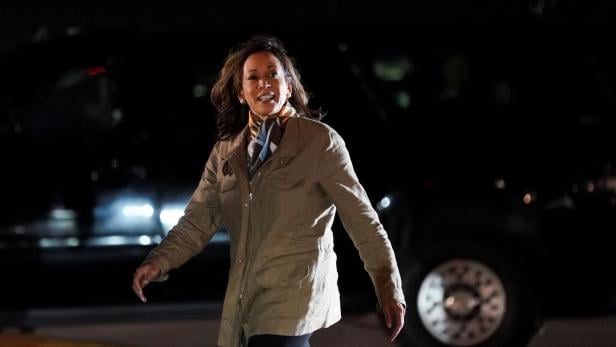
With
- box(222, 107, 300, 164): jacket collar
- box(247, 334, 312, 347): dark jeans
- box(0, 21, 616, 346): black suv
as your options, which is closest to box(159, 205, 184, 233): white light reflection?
box(0, 21, 616, 346): black suv

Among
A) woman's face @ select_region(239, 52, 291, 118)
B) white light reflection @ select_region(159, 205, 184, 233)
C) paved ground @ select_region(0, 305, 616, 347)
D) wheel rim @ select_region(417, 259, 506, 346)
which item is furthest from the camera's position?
paved ground @ select_region(0, 305, 616, 347)

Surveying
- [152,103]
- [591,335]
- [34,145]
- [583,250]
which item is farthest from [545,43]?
[34,145]

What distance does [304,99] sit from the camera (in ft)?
11.3

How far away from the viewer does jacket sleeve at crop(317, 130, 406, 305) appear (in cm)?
308

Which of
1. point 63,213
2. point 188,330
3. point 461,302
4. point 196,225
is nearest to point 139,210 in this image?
point 63,213

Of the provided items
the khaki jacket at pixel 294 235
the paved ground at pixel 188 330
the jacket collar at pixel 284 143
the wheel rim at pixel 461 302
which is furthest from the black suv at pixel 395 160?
the khaki jacket at pixel 294 235

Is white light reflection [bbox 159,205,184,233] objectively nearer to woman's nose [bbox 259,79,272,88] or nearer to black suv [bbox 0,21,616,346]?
black suv [bbox 0,21,616,346]

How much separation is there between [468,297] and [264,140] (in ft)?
8.90

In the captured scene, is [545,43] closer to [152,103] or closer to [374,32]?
[374,32]

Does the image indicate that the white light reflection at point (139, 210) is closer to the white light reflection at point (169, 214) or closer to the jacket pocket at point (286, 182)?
the white light reflection at point (169, 214)

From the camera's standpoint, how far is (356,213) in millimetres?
3131

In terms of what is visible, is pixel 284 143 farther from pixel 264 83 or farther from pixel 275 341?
pixel 275 341

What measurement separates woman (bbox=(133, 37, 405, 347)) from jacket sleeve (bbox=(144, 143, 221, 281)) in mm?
94

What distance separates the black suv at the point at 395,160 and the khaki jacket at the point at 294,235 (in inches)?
99.9
